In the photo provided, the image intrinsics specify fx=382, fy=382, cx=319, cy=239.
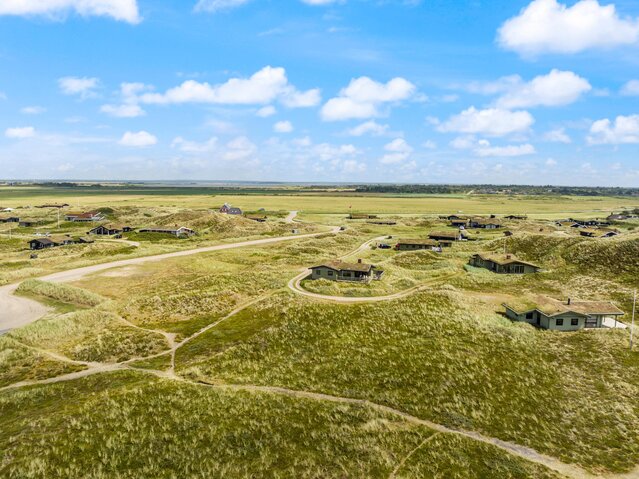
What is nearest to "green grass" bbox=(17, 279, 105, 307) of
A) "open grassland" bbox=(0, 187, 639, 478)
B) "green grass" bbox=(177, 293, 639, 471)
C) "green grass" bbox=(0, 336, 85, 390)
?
"open grassland" bbox=(0, 187, 639, 478)

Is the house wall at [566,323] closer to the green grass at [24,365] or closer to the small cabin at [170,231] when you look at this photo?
the green grass at [24,365]

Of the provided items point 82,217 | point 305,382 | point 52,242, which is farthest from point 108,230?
point 305,382

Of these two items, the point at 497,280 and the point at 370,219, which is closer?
the point at 497,280

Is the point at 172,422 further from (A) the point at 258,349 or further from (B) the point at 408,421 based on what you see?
(B) the point at 408,421

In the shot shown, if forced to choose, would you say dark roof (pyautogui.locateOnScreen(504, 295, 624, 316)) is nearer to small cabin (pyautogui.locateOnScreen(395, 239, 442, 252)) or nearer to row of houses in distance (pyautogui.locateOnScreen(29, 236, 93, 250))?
small cabin (pyautogui.locateOnScreen(395, 239, 442, 252))

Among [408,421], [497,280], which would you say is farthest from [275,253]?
[408,421]

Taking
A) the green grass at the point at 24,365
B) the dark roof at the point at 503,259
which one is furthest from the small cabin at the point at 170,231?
the dark roof at the point at 503,259
